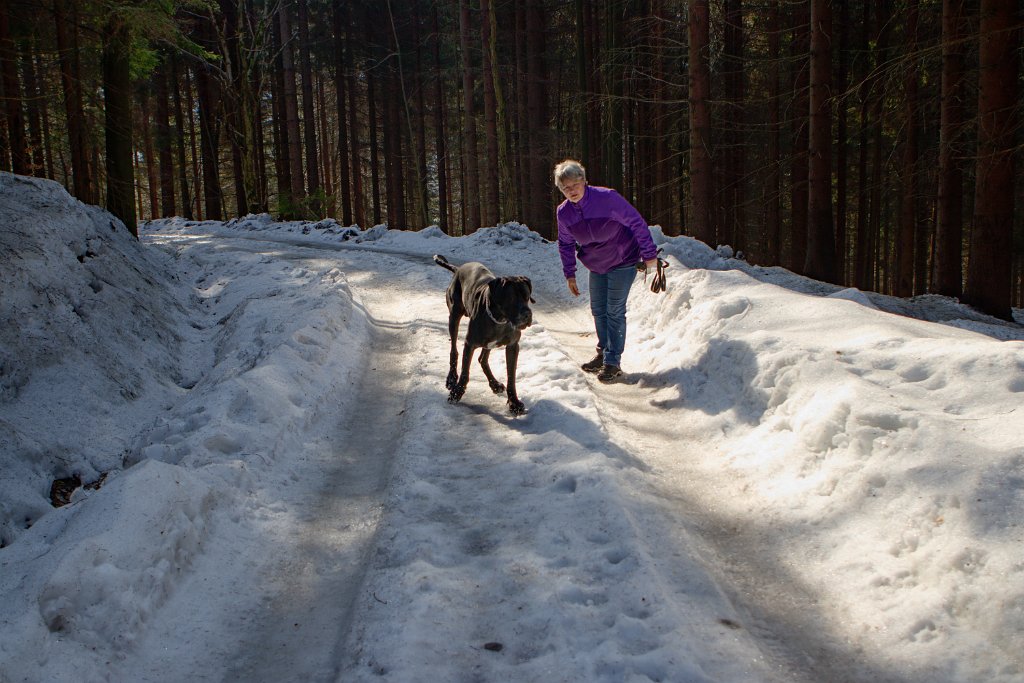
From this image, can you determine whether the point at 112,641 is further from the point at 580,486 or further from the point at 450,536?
the point at 580,486

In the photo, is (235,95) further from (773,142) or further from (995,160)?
(995,160)

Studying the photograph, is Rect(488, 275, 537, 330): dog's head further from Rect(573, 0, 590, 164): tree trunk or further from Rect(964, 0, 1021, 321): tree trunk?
Rect(573, 0, 590, 164): tree trunk

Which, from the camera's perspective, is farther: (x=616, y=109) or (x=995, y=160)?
(x=616, y=109)

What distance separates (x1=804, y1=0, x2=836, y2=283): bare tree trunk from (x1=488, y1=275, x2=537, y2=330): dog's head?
9626mm

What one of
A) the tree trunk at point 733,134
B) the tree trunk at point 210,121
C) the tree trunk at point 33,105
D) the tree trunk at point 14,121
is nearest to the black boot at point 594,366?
the tree trunk at point 14,121

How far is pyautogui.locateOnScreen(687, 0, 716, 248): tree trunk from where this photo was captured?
13711 mm

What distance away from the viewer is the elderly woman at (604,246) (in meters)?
6.99

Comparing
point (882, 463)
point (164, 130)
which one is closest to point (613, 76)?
point (164, 130)

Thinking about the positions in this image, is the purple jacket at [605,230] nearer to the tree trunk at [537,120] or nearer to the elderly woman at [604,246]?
the elderly woman at [604,246]

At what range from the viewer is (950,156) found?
12.2 metres

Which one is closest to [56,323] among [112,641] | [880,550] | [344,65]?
[112,641]

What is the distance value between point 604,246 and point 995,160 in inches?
303

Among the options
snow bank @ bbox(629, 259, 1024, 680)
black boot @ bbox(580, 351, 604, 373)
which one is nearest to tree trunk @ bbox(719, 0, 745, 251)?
black boot @ bbox(580, 351, 604, 373)

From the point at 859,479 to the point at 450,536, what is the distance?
2.49m
